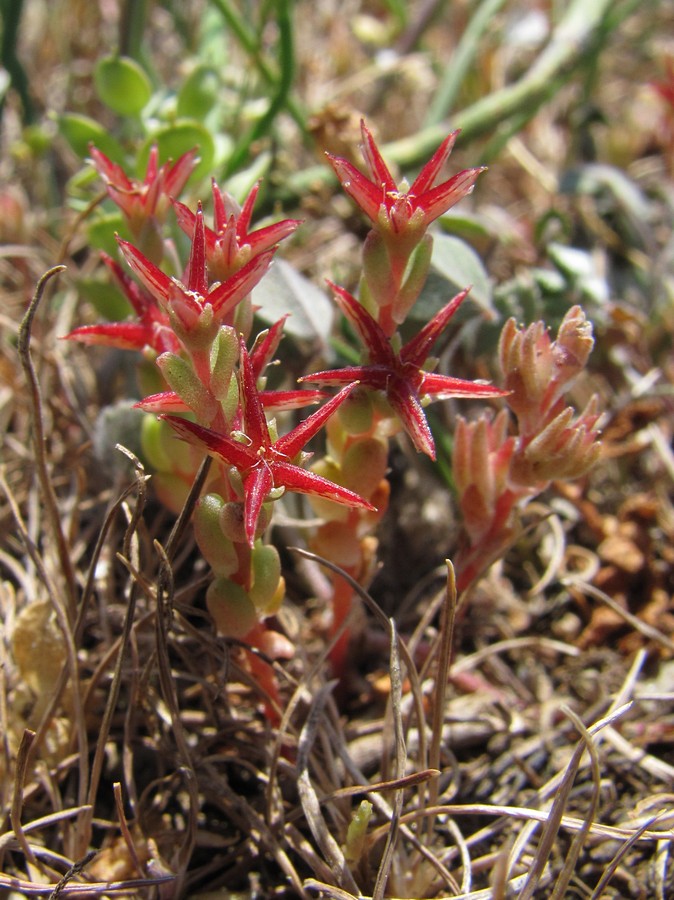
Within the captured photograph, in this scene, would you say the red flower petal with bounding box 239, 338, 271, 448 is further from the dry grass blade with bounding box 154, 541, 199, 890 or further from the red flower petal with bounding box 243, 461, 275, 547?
the dry grass blade with bounding box 154, 541, 199, 890

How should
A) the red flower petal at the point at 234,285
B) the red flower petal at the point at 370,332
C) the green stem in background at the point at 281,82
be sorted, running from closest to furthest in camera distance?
1. the red flower petal at the point at 234,285
2. the red flower petal at the point at 370,332
3. the green stem in background at the point at 281,82

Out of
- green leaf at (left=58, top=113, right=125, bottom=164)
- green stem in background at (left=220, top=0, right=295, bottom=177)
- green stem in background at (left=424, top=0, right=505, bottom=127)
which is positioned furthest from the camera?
green stem in background at (left=424, top=0, right=505, bottom=127)

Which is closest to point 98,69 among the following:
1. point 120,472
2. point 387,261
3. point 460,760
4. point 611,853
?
point 120,472

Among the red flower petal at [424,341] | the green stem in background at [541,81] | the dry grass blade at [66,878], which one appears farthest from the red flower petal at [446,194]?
the green stem in background at [541,81]

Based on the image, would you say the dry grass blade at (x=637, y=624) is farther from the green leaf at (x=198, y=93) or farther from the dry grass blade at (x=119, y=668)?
the green leaf at (x=198, y=93)

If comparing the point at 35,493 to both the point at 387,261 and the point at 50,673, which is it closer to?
the point at 50,673

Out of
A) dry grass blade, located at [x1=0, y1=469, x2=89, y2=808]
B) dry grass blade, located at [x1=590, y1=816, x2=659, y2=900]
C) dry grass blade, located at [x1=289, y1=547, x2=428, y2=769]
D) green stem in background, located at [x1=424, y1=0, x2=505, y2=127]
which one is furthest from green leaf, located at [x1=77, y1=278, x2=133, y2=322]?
dry grass blade, located at [x1=590, y1=816, x2=659, y2=900]

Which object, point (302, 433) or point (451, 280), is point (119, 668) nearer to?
point (302, 433)
